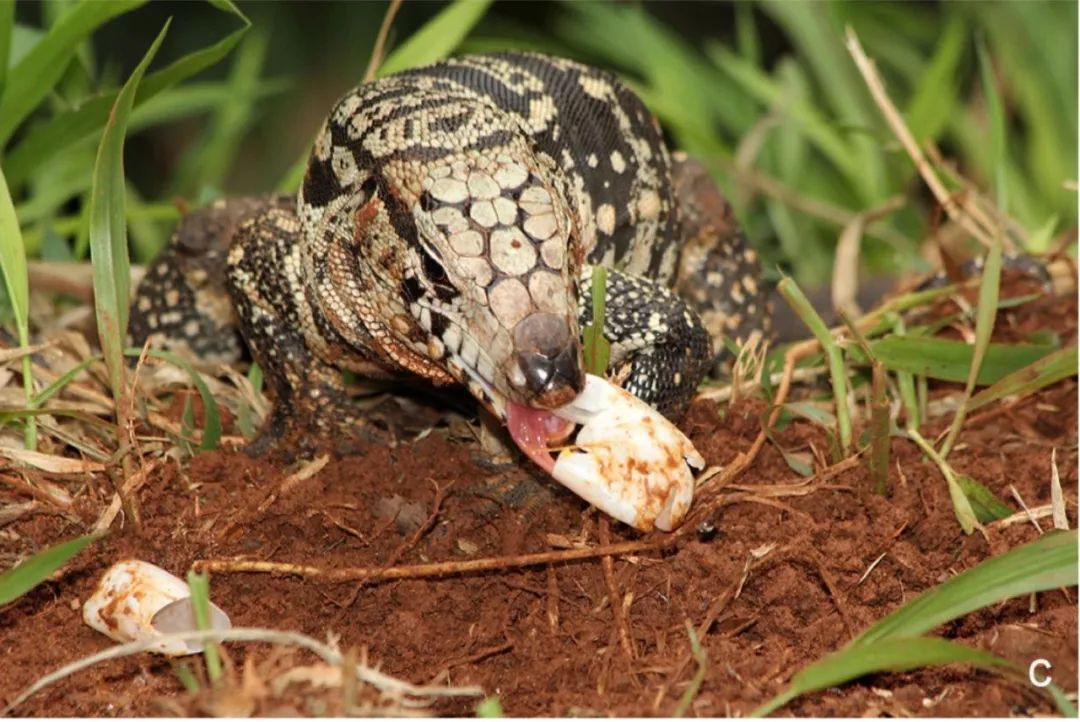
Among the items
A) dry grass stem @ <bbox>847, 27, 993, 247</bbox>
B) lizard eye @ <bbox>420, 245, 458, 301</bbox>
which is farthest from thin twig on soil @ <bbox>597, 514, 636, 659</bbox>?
dry grass stem @ <bbox>847, 27, 993, 247</bbox>

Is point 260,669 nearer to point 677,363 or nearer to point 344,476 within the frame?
point 344,476

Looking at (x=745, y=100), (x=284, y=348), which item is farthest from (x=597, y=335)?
(x=745, y=100)

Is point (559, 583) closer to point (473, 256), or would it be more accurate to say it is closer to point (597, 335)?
point (597, 335)

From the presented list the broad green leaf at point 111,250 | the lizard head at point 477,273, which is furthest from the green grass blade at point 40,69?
Result: the lizard head at point 477,273

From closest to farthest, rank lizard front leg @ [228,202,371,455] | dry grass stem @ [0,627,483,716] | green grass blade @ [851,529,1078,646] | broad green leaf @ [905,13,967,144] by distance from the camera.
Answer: dry grass stem @ [0,627,483,716]
green grass blade @ [851,529,1078,646]
lizard front leg @ [228,202,371,455]
broad green leaf @ [905,13,967,144]

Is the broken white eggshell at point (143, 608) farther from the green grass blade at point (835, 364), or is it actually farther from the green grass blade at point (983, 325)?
the green grass blade at point (983, 325)

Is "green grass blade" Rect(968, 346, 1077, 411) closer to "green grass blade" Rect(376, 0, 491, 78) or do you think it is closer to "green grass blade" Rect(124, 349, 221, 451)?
"green grass blade" Rect(124, 349, 221, 451)

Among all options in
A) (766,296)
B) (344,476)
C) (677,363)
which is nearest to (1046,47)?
(766,296)
